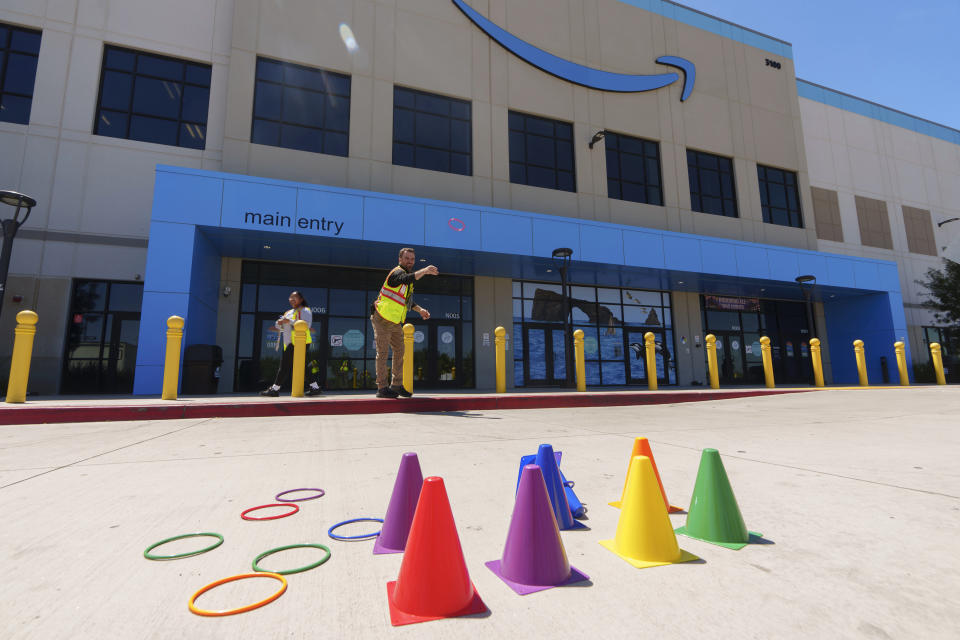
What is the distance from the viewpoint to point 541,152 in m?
15.5

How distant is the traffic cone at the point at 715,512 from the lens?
71.9 inches

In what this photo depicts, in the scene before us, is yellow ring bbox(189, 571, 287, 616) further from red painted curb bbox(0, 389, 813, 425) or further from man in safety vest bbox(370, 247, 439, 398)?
red painted curb bbox(0, 389, 813, 425)

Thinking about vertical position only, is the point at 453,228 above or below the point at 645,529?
above

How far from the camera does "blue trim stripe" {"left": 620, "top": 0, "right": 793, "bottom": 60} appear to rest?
1816cm

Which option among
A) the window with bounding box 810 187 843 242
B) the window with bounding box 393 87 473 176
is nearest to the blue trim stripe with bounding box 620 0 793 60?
the window with bounding box 810 187 843 242

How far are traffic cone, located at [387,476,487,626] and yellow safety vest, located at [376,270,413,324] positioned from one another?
17.3 feet

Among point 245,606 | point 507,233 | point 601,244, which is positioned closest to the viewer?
point 245,606

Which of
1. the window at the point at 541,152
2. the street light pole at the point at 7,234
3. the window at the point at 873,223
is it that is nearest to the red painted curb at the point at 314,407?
the street light pole at the point at 7,234

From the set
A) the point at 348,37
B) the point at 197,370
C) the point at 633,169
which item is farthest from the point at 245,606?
the point at 633,169

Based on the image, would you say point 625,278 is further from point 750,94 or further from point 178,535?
point 178,535

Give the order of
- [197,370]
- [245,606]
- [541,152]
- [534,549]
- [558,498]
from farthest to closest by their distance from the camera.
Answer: [541,152] < [197,370] < [558,498] < [534,549] < [245,606]

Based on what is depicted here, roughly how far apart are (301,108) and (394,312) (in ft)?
31.6

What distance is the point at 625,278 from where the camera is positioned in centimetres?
1512

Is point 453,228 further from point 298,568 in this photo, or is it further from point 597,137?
point 298,568
